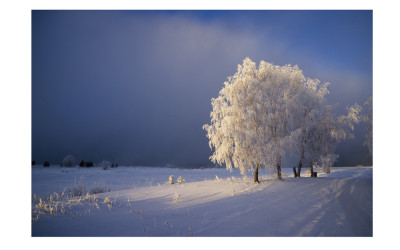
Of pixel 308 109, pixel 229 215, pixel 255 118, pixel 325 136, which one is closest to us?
pixel 229 215

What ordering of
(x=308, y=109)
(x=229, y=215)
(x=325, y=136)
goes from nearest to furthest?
(x=229, y=215) < (x=308, y=109) < (x=325, y=136)

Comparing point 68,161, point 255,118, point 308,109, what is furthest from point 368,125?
point 68,161

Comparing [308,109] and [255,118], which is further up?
[308,109]

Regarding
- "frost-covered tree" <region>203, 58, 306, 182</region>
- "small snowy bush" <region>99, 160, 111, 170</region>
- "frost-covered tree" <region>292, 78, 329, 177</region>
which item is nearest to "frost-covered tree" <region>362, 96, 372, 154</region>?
"frost-covered tree" <region>203, 58, 306, 182</region>

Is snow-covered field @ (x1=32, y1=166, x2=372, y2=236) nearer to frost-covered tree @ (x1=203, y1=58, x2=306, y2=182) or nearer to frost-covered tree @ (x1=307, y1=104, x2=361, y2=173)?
frost-covered tree @ (x1=203, y1=58, x2=306, y2=182)

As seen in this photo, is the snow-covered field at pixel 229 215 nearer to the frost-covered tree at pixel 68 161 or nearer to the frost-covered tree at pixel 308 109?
the frost-covered tree at pixel 308 109

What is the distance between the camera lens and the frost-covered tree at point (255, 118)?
34.3 feet

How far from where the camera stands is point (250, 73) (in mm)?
11414

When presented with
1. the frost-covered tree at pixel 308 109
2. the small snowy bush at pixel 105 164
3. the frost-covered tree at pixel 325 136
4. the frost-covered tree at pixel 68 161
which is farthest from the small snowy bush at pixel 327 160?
the frost-covered tree at pixel 68 161

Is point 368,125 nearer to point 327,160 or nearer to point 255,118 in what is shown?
point 255,118

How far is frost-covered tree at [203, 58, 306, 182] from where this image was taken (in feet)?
34.3

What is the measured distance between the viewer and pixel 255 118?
10758 mm

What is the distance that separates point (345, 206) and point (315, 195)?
4.74 feet
